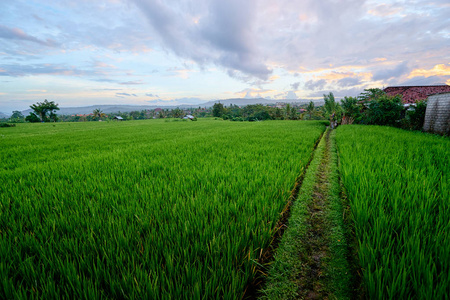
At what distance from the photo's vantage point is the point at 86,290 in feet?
2.90

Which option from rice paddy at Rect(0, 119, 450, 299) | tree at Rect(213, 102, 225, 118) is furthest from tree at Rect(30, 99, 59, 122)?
rice paddy at Rect(0, 119, 450, 299)

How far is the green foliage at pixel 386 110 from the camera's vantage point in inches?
517

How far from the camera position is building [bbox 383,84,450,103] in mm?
18841

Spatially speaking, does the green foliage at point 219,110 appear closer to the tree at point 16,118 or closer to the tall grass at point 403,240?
the tree at point 16,118

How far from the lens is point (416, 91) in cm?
2003

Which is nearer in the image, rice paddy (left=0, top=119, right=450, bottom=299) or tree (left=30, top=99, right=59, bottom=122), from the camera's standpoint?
rice paddy (left=0, top=119, right=450, bottom=299)

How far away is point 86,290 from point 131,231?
0.49 metres

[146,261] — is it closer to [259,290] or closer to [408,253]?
[259,290]

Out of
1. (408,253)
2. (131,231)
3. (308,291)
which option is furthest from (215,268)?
(408,253)

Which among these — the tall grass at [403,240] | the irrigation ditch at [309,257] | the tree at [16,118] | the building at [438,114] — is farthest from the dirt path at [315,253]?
the tree at [16,118]

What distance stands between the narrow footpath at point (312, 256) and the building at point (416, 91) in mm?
25832

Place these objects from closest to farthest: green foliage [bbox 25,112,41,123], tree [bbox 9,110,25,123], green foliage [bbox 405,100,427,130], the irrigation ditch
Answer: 1. the irrigation ditch
2. green foliage [bbox 405,100,427,130]
3. tree [bbox 9,110,25,123]
4. green foliage [bbox 25,112,41,123]

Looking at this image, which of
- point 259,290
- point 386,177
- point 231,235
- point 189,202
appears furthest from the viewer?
point 386,177

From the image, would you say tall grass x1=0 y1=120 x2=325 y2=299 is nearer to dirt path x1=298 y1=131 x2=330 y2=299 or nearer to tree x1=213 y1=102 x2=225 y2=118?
dirt path x1=298 y1=131 x2=330 y2=299
